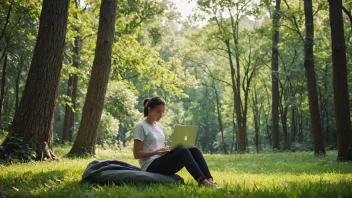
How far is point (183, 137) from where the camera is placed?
5746 mm

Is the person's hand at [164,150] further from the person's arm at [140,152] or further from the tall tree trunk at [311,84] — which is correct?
the tall tree trunk at [311,84]

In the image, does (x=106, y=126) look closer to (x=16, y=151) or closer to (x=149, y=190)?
(x=16, y=151)

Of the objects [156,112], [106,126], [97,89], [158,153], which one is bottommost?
[158,153]

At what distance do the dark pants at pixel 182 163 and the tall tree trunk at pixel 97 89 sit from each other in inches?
280

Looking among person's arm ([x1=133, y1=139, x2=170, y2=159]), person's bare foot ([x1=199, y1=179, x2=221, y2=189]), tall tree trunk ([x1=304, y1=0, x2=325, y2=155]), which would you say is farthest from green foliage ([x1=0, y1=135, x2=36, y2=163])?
tall tree trunk ([x1=304, y1=0, x2=325, y2=155])

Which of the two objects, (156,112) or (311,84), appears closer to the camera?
(156,112)

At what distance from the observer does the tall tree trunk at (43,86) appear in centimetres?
922

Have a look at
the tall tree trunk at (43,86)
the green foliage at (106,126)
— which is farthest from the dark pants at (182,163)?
the green foliage at (106,126)

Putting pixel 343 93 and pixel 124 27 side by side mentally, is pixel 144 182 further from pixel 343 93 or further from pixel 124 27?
pixel 124 27

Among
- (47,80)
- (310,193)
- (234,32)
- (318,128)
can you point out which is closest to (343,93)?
(318,128)

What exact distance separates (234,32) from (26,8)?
56.5 feet

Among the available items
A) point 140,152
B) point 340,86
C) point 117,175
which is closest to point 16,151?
point 117,175

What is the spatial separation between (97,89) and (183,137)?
7.40m

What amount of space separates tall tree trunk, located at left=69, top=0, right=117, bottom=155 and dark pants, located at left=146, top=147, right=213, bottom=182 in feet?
23.3
